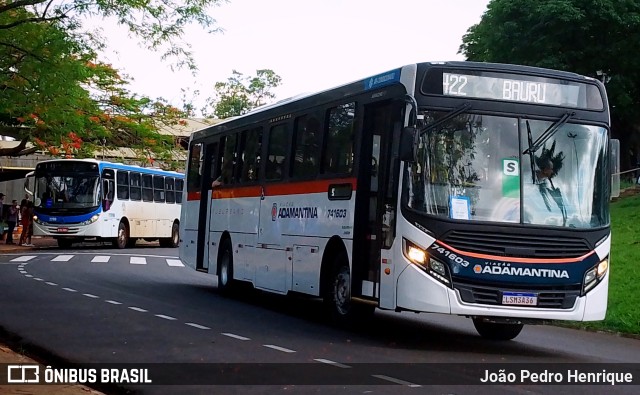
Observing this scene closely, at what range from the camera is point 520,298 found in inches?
497

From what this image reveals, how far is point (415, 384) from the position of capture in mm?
10062

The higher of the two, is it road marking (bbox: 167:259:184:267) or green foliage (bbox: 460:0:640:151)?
green foliage (bbox: 460:0:640:151)

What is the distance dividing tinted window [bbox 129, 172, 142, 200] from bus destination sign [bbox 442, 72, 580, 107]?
30149 millimetres

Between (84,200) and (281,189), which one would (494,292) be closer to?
(281,189)

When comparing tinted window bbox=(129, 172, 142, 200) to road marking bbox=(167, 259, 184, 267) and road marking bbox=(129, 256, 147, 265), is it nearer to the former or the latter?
road marking bbox=(129, 256, 147, 265)

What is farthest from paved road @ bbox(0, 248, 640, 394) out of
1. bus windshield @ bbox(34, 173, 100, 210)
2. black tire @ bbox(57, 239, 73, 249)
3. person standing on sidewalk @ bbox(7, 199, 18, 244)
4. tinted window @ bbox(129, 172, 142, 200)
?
person standing on sidewalk @ bbox(7, 199, 18, 244)

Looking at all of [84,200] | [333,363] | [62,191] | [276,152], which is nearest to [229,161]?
[276,152]

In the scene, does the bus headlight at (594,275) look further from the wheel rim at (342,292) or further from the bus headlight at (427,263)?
the wheel rim at (342,292)

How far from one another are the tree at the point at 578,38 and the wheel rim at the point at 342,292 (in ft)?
119

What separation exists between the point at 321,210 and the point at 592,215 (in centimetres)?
410

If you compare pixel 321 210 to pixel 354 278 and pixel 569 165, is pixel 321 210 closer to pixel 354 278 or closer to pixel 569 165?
pixel 354 278

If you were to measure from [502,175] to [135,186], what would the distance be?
30.9 meters

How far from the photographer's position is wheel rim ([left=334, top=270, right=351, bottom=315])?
1477 cm

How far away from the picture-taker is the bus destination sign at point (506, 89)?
13031 mm
